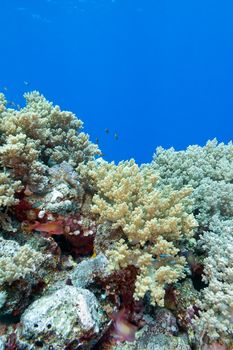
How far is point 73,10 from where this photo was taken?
5372 cm

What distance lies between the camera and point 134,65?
87.4m

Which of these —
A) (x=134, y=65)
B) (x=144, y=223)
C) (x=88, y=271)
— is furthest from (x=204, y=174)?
(x=134, y=65)

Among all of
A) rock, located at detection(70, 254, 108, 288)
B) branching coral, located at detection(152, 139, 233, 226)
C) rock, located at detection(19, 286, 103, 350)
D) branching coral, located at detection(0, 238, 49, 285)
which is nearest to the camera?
rock, located at detection(19, 286, 103, 350)

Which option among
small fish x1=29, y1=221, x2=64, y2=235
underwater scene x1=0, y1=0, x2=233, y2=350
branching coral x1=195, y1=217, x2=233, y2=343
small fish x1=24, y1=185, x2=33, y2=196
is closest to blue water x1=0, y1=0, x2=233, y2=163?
underwater scene x1=0, y1=0, x2=233, y2=350

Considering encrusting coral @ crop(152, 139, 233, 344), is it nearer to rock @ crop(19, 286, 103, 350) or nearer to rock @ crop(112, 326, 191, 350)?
rock @ crop(112, 326, 191, 350)

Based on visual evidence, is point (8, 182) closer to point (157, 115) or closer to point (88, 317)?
point (88, 317)

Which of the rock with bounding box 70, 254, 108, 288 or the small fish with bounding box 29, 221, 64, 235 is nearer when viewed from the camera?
the rock with bounding box 70, 254, 108, 288

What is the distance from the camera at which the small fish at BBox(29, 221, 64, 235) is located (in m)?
3.12

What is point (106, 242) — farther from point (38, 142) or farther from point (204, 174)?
point (204, 174)

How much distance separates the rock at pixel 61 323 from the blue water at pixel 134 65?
58.1m

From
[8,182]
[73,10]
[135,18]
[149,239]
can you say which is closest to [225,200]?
[149,239]

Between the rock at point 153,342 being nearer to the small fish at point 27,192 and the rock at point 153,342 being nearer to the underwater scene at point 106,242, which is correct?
the underwater scene at point 106,242

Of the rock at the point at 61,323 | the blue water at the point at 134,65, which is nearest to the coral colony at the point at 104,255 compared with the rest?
the rock at the point at 61,323

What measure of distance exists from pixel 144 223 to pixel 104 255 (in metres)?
0.47
